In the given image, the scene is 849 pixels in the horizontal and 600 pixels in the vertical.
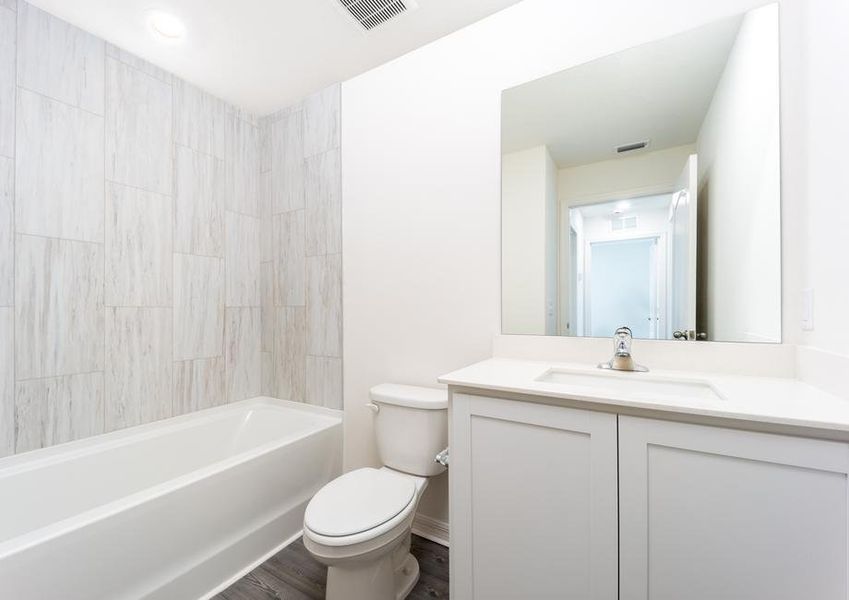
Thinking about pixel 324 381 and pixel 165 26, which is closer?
pixel 165 26

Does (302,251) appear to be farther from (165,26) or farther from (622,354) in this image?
(622,354)

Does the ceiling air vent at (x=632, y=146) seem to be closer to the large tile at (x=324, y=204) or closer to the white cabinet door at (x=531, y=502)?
the white cabinet door at (x=531, y=502)

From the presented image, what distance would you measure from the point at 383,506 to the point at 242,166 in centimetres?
223

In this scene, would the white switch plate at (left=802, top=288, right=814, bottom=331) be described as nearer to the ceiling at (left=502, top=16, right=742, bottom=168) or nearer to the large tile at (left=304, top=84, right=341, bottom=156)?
the ceiling at (left=502, top=16, right=742, bottom=168)

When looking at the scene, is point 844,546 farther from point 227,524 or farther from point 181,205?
point 181,205

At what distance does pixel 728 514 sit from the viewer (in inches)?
30.7

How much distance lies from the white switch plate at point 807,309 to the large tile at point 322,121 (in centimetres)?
213

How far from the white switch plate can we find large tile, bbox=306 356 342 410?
75.8 inches

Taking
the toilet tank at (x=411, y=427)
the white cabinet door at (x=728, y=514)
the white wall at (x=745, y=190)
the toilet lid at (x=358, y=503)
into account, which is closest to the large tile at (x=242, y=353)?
the toilet tank at (x=411, y=427)

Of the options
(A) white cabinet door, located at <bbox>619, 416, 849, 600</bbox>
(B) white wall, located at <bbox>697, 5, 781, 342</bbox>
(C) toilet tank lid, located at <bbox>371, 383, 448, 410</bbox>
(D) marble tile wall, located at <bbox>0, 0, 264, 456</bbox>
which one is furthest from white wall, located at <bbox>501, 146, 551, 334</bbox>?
(D) marble tile wall, located at <bbox>0, 0, 264, 456</bbox>

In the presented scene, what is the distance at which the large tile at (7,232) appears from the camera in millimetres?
1446

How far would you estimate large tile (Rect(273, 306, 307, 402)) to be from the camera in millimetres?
2266

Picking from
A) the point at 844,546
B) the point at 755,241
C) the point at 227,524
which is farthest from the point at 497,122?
the point at 227,524

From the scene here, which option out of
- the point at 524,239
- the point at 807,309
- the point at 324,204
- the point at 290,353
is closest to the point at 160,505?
the point at 290,353
